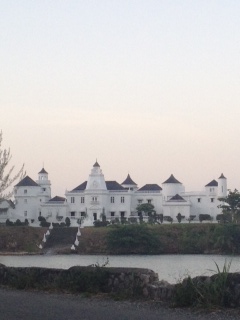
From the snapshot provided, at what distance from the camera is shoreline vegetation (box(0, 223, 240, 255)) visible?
182 feet

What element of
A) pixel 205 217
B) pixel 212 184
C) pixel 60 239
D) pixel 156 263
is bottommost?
pixel 156 263

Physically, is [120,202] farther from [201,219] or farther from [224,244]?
[224,244]

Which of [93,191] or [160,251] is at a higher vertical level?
[93,191]

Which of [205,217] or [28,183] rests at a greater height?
[28,183]

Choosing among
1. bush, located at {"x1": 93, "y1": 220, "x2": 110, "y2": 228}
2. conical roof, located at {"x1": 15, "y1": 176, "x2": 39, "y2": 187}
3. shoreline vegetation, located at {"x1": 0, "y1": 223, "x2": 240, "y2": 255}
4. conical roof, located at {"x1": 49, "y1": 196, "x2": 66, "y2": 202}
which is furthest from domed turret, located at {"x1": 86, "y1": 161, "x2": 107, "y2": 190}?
shoreline vegetation, located at {"x1": 0, "y1": 223, "x2": 240, "y2": 255}

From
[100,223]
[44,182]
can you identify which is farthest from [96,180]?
[100,223]

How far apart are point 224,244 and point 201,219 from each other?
12691mm

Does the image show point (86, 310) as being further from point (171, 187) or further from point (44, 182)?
point (44, 182)

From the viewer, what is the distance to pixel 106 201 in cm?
7231

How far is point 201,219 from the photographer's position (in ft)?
221

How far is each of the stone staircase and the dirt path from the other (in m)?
48.7

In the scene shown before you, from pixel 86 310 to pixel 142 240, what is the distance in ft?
159

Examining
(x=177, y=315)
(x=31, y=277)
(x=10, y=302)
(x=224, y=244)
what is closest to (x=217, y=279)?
(x=177, y=315)

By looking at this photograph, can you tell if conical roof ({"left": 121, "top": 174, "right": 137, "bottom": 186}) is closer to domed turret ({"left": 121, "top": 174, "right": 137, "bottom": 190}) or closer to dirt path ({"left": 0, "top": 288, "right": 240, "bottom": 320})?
domed turret ({"left": 121, "top": 174, "right": 137, "bottom": 190})
